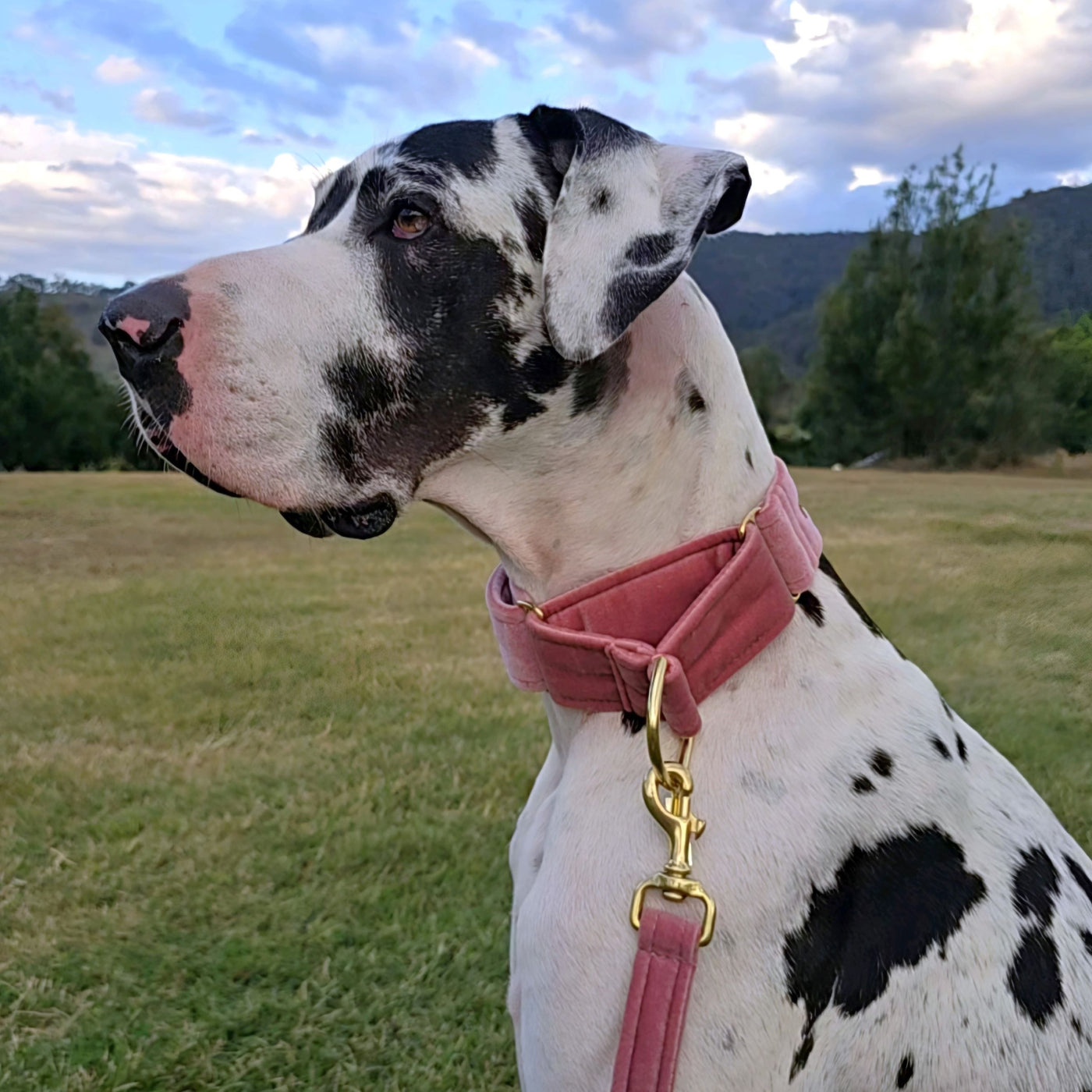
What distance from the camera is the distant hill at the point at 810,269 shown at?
1169cm

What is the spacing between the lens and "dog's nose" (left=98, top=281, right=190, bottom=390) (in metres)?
1.70

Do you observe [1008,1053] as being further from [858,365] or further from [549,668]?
[858,365]

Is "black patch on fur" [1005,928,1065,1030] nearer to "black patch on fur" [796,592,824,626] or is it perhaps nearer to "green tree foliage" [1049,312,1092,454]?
"black patch on fur" [796,592,824,626]

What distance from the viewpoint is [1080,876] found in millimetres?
1858

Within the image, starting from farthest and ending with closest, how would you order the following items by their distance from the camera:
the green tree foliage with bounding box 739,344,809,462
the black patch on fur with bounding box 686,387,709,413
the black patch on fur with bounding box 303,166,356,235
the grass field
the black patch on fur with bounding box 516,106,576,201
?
the green tree foliage with bounding box 739,344,809,462 < the grass field < the black patch on fur with bounding box 303,166,356,235 < the black patch on fur with bounding box 516,106,576,201 < the black patch on fur with bounding box 686,387,709,413

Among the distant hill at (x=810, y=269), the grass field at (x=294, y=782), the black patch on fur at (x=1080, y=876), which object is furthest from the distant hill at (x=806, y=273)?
the black patch on fur at (x=1080, y=876)

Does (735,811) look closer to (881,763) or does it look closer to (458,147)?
(881,763)

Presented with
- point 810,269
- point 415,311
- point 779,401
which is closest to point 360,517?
point 415,311

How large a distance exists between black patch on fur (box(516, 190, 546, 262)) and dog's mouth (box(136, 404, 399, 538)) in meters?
0.55

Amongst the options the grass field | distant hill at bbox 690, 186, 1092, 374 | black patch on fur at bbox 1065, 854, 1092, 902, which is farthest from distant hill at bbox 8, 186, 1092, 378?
black patch on fur at bbox 1065, 854, 1092, 902

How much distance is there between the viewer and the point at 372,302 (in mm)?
1850

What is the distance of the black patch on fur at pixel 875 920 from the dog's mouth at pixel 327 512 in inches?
40.6

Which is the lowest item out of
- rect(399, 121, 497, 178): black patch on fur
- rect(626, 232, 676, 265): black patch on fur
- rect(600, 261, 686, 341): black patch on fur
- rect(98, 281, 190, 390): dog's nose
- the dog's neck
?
the dog's neck

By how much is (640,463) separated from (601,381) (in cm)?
17
